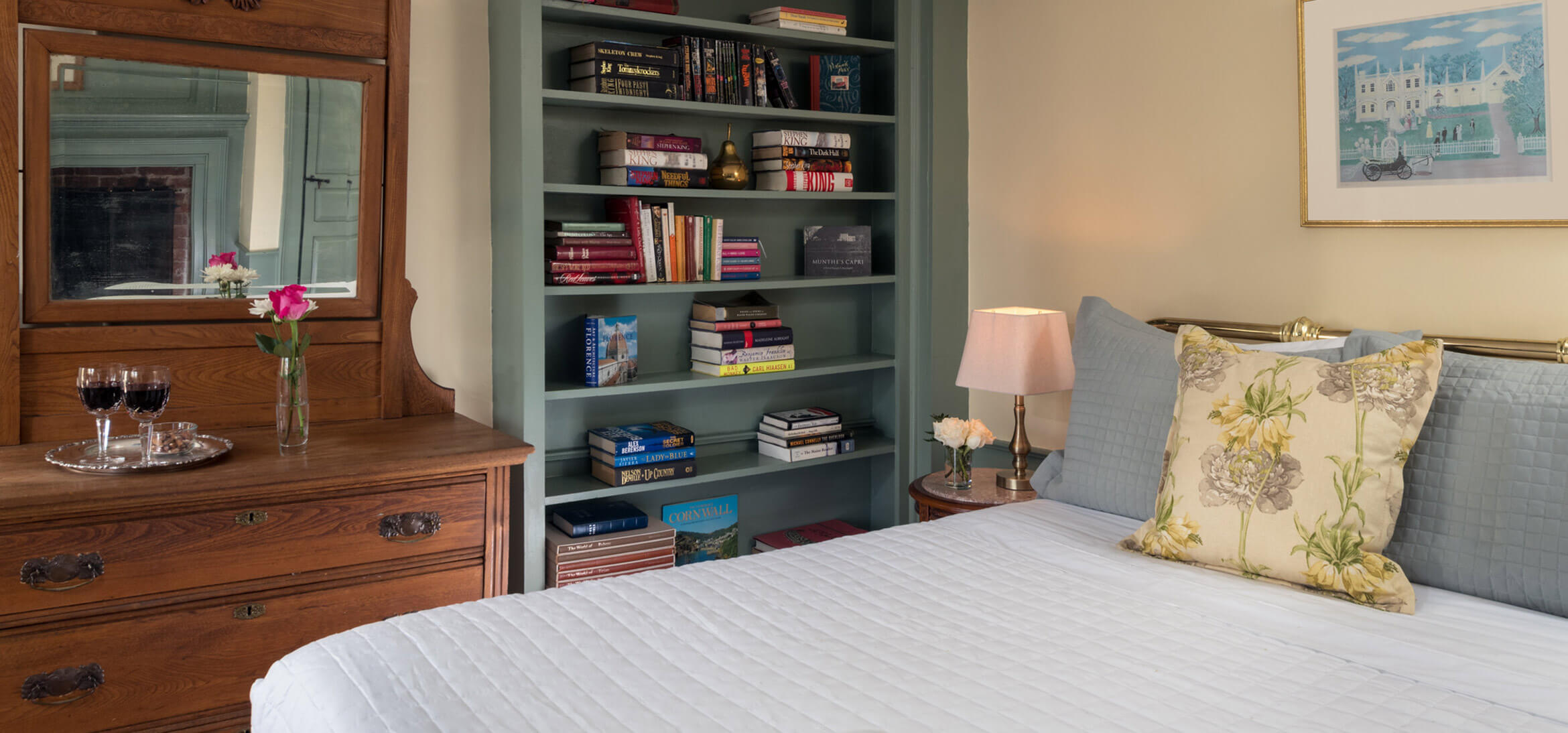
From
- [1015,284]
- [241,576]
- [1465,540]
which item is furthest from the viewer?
[1015,284]

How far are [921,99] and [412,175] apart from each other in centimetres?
160

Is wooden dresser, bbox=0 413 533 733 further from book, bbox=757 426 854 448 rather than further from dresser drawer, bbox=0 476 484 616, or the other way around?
book, bbox=757 426 854 448

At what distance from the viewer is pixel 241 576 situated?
2.18 meters

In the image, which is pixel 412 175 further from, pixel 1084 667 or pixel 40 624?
pixel 1084 667

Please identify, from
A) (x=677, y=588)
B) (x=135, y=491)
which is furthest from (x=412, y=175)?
(x=677, y=588)

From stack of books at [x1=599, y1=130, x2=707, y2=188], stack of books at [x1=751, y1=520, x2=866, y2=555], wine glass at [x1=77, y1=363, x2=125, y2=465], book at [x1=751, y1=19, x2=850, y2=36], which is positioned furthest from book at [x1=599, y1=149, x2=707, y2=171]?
wine glass at [x1=77, y1=363, x2=125, y2=465]

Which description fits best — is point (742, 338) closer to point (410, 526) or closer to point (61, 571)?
point (410, 526)

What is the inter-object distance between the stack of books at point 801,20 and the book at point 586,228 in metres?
0.76

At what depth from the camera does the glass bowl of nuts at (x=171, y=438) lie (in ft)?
7.33

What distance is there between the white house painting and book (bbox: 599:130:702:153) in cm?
167

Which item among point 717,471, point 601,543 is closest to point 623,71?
point 717,471

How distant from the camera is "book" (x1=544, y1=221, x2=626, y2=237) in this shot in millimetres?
2861

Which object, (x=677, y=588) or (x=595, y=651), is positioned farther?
(x=677, y=588)

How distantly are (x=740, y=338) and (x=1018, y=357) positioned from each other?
2.78 feet
